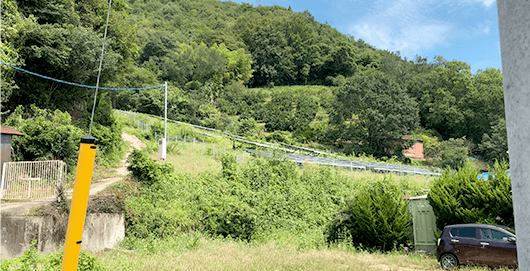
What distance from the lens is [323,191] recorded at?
21.4m

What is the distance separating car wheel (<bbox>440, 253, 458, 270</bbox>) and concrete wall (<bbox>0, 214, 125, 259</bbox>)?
34.8ft

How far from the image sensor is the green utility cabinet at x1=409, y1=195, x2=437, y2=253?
14940 mm

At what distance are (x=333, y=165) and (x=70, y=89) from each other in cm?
1792

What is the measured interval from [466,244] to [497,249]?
0.74 metres

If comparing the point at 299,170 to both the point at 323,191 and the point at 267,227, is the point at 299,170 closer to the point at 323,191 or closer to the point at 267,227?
the point at 323,191

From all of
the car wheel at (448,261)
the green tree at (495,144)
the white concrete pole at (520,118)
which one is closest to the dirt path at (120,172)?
the car wheel at (448,261)

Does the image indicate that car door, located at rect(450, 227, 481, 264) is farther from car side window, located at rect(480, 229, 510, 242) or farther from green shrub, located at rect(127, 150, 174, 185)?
green shrub, located at rect(127, 150, 174, 185)

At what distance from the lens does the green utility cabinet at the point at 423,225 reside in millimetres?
14940

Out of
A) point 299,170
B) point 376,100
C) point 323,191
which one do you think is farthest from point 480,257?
point 376,100

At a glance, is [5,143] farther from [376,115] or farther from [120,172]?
[376,115]

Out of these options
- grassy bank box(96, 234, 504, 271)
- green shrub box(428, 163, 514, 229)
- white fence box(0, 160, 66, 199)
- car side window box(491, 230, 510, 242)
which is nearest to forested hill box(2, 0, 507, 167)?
white fence box(0, 160, 66, 199)

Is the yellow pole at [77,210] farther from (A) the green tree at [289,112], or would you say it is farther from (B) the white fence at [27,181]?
(A) the green tree at [289,112]

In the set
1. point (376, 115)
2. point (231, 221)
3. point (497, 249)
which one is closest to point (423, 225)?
point (497, 249)

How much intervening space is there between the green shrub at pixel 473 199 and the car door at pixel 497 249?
9.71 ft
